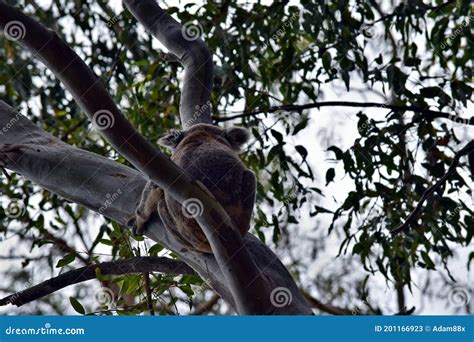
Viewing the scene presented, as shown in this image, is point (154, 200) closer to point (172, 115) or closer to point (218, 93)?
point (218, 93)

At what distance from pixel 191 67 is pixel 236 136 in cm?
47

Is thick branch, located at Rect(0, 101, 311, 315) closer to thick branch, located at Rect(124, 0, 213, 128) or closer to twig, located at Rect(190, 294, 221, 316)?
thick branch, located at Rect(124, 0, 213, 128)

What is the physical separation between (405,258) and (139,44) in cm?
275

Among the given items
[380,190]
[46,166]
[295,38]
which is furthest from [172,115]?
[46,166]

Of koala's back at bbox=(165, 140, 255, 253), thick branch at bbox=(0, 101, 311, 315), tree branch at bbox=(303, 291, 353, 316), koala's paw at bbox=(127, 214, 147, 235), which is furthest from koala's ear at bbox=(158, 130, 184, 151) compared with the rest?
tree branch at bbox=(303, 291, 353, 316)

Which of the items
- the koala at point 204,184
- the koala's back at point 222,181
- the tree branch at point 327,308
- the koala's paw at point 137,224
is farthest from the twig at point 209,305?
the koala's paw at point 137,224

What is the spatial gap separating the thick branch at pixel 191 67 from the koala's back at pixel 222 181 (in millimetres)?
192

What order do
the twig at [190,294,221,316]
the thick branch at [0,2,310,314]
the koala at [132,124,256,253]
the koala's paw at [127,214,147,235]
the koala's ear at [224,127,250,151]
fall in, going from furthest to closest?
the twig at [190,294,221,316]
the koala's ear at [224,127,250,151]
the koala's paw at [127,214,147,235]
the koala at [132,124,256,253]
the thick branch at [0,2,310,314]

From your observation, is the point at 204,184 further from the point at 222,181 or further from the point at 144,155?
the point at 144,155

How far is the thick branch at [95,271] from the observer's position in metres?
2.68

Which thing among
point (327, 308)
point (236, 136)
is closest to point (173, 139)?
point (236, 136)

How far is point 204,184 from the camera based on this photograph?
2990 mm

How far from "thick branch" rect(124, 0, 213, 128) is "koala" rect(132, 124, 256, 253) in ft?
0.22

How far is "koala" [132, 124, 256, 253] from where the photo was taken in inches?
110
